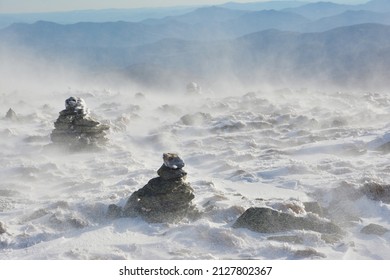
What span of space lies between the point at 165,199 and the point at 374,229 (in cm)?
891

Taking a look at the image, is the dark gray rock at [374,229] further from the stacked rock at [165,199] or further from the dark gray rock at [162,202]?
the dark gray rock at [162,202]

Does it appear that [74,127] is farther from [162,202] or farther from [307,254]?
[307,254]

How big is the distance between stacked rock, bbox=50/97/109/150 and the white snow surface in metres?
1.06

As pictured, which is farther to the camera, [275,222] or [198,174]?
[198,174]

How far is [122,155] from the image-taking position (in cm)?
3291

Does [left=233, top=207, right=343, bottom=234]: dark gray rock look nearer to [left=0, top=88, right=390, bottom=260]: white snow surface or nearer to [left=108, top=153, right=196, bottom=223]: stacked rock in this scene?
[left=0, top=88, right=390, bottom=260]: white snow surface

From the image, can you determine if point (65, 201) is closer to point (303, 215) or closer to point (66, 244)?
point (66, 244)

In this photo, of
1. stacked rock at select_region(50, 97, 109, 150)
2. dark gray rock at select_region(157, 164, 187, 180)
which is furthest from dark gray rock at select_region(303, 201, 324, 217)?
stacked rock at select_region(50, 97, 109, 150)

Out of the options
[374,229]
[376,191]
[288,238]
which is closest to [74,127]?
[288,238]

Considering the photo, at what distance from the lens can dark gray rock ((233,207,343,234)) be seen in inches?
712

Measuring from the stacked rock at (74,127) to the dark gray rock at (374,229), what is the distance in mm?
21586

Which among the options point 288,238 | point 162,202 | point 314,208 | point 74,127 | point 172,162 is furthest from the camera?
point 74,127

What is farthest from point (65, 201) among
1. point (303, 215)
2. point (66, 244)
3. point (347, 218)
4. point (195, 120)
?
point (195, 120)

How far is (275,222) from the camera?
18.3 metres
